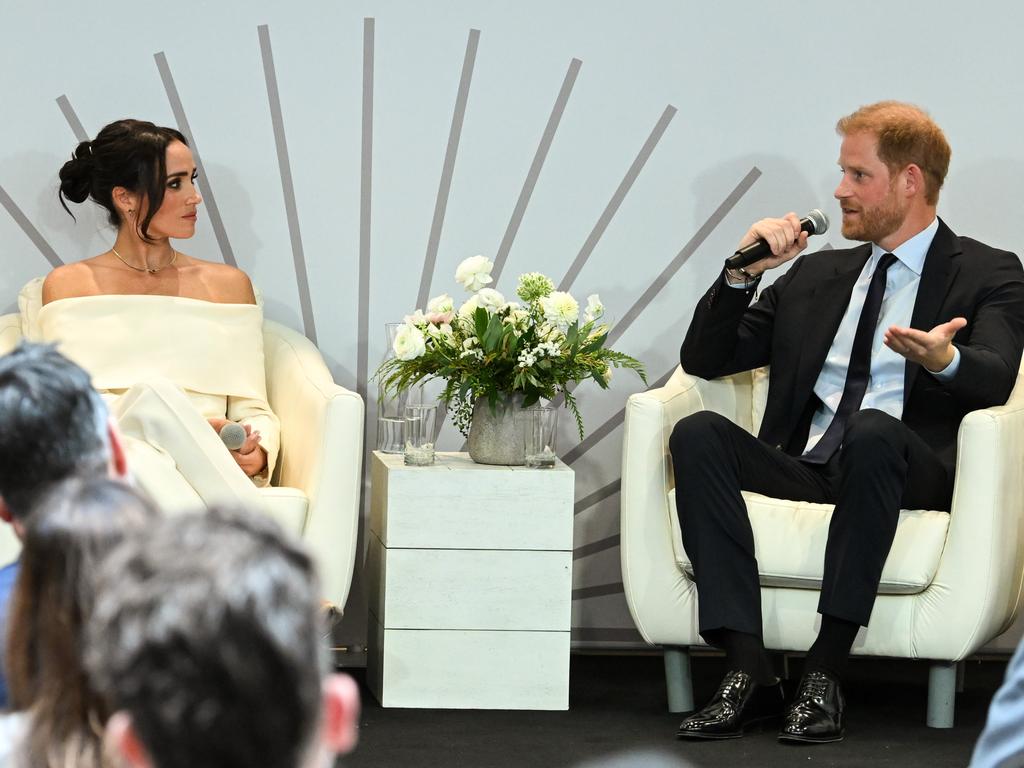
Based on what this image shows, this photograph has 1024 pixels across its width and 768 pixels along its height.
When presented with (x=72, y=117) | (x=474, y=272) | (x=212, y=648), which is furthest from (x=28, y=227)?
(x=212, y=648)

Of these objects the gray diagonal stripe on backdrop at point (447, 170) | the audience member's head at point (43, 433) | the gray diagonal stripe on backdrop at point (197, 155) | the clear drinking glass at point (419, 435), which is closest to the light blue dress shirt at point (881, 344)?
the clear drinking glass at point (419, 435)

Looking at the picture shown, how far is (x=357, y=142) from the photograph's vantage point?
3.80 meters

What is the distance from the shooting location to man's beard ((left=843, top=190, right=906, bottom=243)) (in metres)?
3.36

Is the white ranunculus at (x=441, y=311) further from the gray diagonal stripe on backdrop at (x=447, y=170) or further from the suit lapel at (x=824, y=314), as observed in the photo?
the suit lapel at (x=824, y=314)

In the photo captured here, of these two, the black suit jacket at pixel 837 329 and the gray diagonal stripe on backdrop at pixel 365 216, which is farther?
the gray diagonal stripe on backdrop at pixel 365 216

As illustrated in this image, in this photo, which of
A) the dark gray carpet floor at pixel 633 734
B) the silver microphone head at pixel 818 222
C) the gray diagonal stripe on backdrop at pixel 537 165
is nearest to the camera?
the dark gray carpet floor at pixel 633 734

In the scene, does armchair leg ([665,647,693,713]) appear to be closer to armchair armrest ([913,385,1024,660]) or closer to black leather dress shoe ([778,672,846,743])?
black leather dress shoe ([778,672,846,743])

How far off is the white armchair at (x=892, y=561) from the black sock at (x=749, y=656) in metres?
0.10

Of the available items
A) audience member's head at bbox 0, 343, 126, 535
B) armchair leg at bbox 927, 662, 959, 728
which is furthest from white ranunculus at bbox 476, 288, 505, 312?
audience member's head at bbox 0, 343, 126, 535

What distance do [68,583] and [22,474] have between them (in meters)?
0.24

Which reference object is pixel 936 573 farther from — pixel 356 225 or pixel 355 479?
pixel 356 225

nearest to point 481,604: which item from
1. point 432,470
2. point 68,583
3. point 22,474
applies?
point 432,470

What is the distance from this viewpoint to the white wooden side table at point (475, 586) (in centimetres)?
316

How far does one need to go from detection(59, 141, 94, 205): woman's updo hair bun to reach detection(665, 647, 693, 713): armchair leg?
69.0 inches
